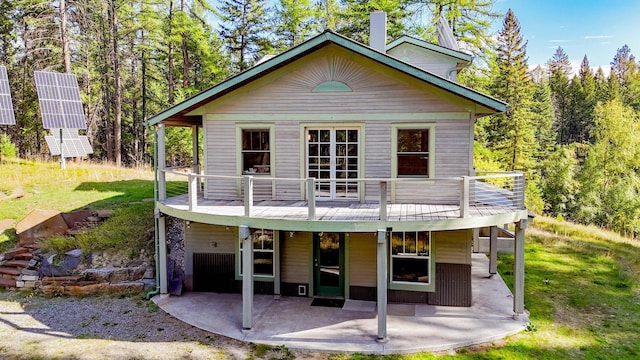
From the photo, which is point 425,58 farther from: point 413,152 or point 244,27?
point 244,27

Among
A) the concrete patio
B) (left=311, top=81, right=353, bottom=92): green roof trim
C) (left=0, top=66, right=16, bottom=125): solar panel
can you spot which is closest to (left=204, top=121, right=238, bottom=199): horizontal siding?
(left=311, top=81, right=353, bottom=92): green roof trim

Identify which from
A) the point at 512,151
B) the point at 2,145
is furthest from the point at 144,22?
the point at 512,151

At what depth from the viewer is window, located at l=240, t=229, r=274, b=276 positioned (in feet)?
39.0

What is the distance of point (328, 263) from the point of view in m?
11.6

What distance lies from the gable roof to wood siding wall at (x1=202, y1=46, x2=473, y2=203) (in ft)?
1.10

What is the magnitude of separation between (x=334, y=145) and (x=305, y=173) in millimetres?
1147

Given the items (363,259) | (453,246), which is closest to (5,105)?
(363,259)

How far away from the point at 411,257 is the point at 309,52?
624 cm

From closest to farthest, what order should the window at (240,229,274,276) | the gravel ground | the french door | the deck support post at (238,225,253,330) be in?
the gravel ground, the deck support post at (238,225,253,330), the french door, the window at (240,229,274,276)

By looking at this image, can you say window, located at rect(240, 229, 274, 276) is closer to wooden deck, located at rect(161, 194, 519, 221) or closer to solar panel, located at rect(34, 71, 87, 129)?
wooden deck, located at rect(161, 194, 519, 221)

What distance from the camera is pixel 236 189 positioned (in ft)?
39.4

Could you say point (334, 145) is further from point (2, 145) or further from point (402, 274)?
point (2, 145)

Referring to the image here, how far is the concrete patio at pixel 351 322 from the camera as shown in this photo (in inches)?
348

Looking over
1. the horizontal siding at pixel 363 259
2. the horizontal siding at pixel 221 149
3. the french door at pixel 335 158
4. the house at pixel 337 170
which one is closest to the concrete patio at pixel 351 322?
the house at pixel 337 170
